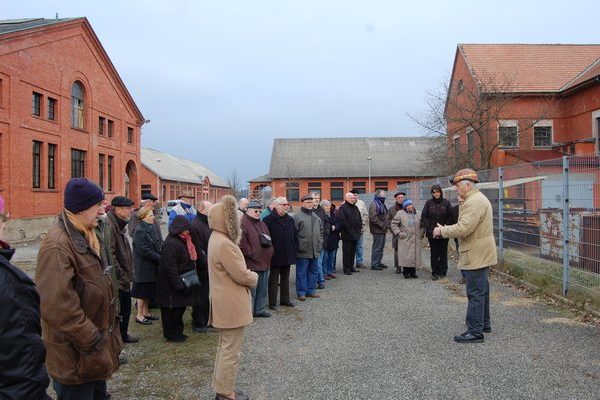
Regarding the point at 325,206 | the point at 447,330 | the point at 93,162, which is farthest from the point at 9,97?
the point at 447,330

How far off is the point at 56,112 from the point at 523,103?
2851 centimetres

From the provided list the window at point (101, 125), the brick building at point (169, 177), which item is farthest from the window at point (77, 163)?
the brick building at point (169, 177)

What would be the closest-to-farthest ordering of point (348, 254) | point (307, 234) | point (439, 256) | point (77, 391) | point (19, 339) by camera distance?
point (19, 339) → point (77, 391) → point (307, 234) → point (439, 256) → point (348, 254)

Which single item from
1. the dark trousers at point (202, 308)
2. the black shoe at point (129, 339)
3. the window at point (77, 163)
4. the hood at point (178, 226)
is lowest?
the black shoe at point (129, 339)

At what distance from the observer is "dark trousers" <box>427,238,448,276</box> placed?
35.3ft

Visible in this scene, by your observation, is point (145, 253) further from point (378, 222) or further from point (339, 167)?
point (339, 167)

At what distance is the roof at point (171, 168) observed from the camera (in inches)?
2189

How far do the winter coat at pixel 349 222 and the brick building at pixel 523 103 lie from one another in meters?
17.5

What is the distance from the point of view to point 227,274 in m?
4.54

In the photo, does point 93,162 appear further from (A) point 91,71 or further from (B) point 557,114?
(B) point 557,114

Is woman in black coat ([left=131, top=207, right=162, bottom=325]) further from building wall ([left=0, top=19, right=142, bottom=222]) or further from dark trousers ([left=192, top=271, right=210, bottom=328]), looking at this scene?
building wall ([left=0, top=19, right=142, bottom=222])

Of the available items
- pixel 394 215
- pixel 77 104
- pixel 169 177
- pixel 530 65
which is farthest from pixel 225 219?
pixel 169 177

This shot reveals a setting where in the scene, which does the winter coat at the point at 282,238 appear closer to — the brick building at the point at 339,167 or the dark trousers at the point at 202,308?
the dark trousers at the point at 202,308

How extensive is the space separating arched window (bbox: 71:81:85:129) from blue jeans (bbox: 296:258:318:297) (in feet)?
82.0
